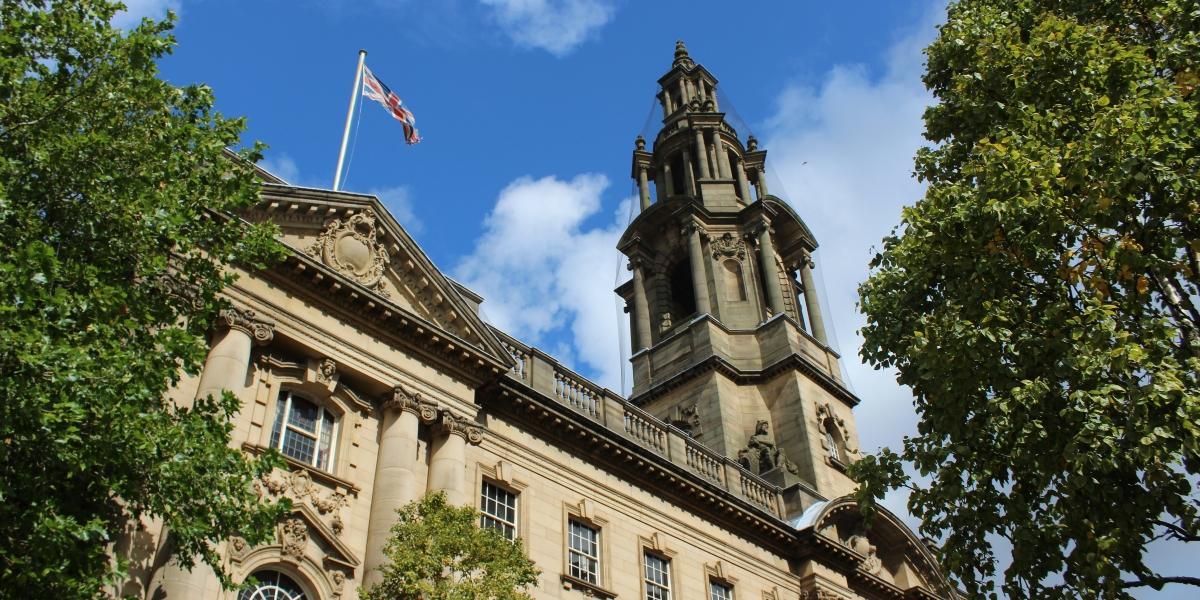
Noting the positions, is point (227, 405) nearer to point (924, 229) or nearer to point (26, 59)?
point (26, 59)

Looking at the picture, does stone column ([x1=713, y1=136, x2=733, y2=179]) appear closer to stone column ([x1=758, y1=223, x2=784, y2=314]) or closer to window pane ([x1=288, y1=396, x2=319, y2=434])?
stone column ([x1=758, y1=223, x2=784, y2=314])

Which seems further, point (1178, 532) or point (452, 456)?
point (452, 456)

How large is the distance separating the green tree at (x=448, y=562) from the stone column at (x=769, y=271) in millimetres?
24277

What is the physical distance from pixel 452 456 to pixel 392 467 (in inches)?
57.9

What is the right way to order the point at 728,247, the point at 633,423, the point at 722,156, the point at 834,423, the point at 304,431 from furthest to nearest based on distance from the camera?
1. the point at 722,156
2. the point at 728,247
3. the point at 834,423
4. the point at 633,423
5. the point at 304,431

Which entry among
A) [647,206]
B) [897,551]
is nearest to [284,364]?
[897,551]

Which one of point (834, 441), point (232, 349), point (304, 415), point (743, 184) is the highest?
point (743, 184)

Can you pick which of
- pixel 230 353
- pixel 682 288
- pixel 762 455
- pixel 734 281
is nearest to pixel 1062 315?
pixel 230 353

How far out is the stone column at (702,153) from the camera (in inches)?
1748

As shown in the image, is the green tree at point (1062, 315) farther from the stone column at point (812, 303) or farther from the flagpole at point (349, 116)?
the stone column at point (812, 303)

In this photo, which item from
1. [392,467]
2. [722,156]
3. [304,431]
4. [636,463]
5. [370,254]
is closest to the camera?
[304,431]

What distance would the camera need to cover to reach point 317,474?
17.3m

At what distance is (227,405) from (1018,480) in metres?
10.4

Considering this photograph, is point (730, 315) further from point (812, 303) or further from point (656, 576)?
point (656, 576)
